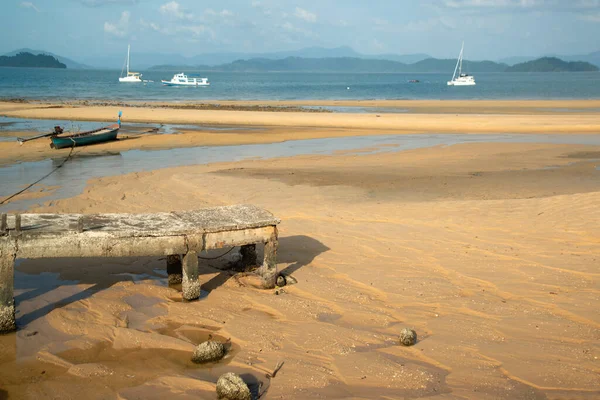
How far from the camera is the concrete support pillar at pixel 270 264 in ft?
23.2

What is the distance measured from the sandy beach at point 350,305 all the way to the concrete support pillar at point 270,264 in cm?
16

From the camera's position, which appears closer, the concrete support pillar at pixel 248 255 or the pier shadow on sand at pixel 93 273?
the pier shadow on sand at pixel 93 273

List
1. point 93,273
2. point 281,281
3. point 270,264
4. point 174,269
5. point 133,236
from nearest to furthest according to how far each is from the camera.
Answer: point 133,236 → point 270,264 → point 281,281 → point 174,269 → point 93,273

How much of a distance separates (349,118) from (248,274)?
27.2 metres

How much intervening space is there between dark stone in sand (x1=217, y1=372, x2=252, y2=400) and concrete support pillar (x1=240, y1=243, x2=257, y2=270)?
10.6 feet

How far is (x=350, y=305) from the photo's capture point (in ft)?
21.9

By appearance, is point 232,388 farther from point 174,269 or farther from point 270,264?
point 174,269

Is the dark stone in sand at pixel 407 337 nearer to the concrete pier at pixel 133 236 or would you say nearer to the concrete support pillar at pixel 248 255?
the concrete pier at pixel 133 236

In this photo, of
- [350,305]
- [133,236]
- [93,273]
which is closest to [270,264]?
[350,305]

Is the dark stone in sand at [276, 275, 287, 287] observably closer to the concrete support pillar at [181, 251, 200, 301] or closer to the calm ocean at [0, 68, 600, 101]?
the concrete support pillar at [181, 251, 200, 301]

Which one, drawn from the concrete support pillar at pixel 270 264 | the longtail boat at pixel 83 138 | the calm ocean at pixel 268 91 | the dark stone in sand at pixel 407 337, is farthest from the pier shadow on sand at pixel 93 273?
the calm ocean at pixel 268 91

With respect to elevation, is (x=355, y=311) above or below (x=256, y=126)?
below

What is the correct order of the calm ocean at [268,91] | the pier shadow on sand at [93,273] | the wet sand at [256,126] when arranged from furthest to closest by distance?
1. the calm ocean at [268,91]
2. the wet sand at [256,126]
3. the pier shadow on sand at [93,273]

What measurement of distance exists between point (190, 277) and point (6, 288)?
1.84 m
